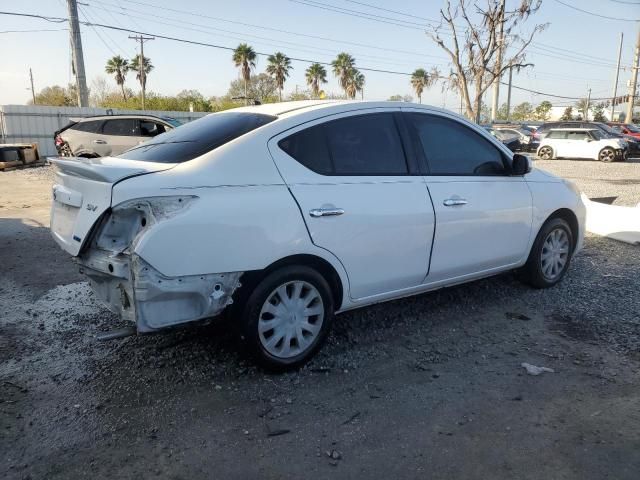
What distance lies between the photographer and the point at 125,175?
305 centimetres

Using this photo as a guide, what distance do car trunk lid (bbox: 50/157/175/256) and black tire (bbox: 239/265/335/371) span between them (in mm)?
921

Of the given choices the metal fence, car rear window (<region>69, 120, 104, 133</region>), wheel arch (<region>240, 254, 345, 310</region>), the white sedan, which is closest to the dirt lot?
the white sedan

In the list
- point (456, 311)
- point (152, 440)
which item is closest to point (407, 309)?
point (456, 311)

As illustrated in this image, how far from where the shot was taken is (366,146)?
12.5 ft

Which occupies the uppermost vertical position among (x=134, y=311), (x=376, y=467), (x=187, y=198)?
(x=187, y=198)

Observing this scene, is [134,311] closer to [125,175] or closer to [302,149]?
[125,175]

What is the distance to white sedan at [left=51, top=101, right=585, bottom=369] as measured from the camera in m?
3.02

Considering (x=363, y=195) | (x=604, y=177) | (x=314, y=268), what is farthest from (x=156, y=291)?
(x=604, y=177)

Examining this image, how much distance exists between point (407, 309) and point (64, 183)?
285 cm

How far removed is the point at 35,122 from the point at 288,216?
2365 centimetres

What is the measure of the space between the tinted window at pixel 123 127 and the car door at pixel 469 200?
12859 mm

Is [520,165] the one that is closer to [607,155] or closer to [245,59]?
[607,155]

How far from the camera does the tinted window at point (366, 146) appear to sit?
365cm

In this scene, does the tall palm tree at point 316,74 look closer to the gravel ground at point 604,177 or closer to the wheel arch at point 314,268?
the gravel ground at point 604,177
